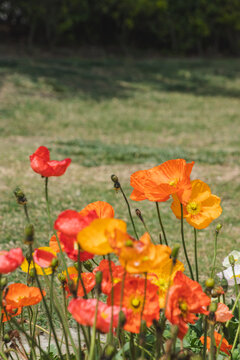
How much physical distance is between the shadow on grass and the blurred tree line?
1856 millimetres

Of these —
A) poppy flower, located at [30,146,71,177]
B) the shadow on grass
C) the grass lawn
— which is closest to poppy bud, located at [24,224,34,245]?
poppy flower, located at [30,146,71,177]

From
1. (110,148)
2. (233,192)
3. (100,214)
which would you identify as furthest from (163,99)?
(100,214)

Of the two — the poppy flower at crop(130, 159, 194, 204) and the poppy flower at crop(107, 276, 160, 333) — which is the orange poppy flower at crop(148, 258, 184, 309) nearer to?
the poppy flower at crop(107, 276, 160, 333)

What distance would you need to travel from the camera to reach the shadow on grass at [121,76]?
14055 millimetres

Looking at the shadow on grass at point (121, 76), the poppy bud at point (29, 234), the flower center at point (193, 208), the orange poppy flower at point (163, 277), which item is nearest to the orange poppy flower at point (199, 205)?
the flower center at point (193, 208)

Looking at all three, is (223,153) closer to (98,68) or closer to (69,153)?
(69,153)

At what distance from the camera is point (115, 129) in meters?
10.6

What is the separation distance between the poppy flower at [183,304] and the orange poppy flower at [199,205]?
30cm

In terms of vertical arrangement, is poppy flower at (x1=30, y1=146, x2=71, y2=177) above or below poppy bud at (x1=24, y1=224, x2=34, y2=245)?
above

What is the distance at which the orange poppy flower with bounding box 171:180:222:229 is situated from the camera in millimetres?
1499

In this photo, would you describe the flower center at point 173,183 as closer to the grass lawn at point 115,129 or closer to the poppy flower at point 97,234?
the poppy flower at point 97,234

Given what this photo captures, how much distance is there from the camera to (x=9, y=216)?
4.66 metres

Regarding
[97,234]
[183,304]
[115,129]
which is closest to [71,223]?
[97,234]

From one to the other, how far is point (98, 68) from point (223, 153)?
33.9ft
